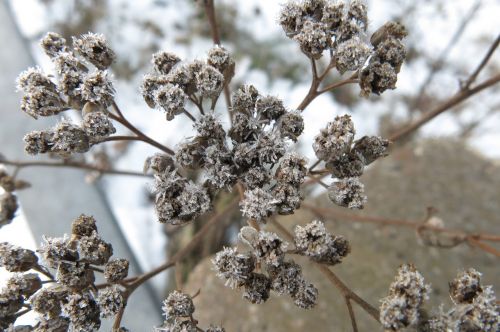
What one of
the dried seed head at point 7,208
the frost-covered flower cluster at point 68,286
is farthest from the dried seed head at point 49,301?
the dried seed head at point 7,208

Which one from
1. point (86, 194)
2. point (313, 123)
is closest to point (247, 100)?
point (86, 194)

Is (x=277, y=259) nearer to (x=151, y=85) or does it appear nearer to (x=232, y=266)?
(x=232, y=266)

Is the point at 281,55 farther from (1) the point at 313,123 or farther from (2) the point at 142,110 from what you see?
(2) the point at 142,110

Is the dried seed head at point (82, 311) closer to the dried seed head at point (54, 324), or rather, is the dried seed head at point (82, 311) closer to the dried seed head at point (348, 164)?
the dried seed head at point (54, 324)

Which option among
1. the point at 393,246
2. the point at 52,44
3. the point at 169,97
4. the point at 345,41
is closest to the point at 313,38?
the point at 345,41

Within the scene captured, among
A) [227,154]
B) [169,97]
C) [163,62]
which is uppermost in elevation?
[163,62]
